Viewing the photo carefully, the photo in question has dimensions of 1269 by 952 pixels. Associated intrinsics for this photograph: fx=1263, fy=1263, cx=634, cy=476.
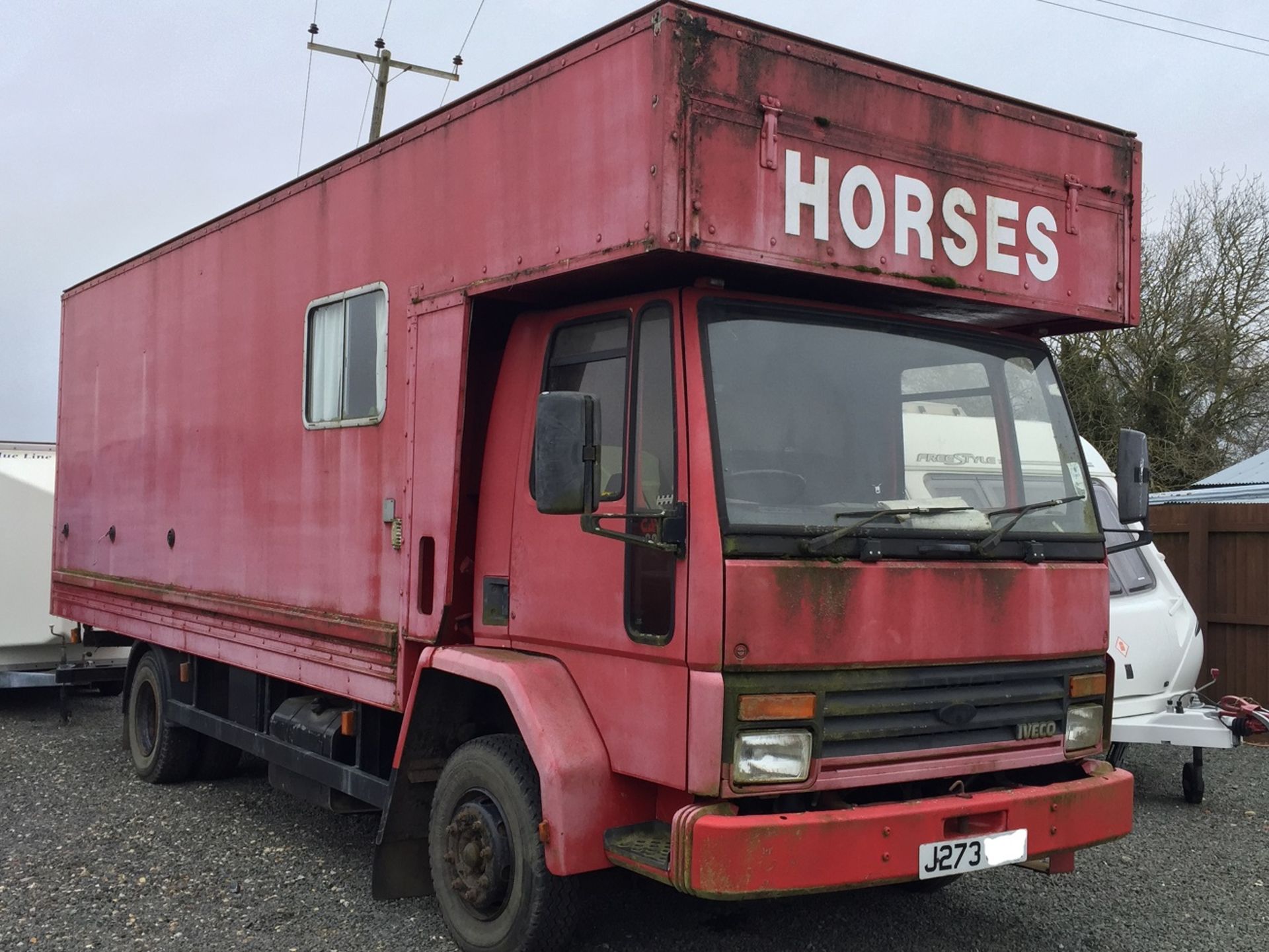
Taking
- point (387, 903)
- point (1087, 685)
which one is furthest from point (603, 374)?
point (387, 903)

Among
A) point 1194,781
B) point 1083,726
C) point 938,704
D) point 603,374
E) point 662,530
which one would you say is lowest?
point 1194,781

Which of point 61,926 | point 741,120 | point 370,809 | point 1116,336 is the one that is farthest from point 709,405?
point 1116,336

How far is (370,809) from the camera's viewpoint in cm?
588

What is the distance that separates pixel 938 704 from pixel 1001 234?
1713 mm

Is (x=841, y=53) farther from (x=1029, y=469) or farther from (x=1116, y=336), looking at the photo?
(x=1116, y=336)

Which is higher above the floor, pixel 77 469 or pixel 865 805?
pixel 77 469

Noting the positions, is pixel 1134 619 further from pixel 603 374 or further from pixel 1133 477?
pixel 603 374

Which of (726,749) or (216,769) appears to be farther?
(216,769)

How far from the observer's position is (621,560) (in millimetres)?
4152

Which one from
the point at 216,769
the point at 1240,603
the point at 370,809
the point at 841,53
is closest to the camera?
the point at 841,53

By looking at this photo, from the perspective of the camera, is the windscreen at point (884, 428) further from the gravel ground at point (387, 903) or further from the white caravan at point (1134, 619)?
the gravel ground at point (387, 903)

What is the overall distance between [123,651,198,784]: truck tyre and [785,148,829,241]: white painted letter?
5340mm

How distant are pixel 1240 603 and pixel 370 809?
7954mm

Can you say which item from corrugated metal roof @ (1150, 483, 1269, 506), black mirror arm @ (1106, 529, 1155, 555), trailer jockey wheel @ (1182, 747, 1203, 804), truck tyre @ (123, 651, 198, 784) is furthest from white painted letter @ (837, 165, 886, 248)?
corrugated metal roof @ (1150, 483, 1269, 506)
